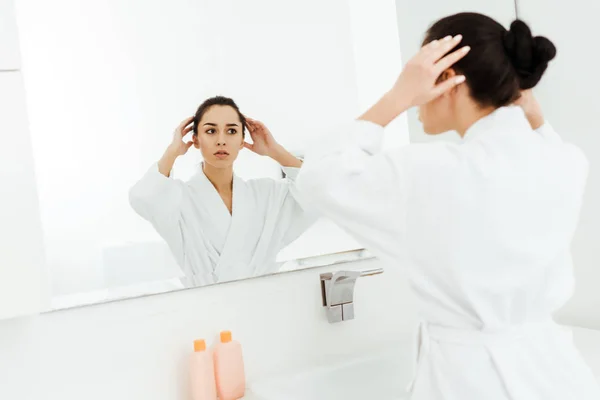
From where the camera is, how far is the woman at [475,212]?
98 cm

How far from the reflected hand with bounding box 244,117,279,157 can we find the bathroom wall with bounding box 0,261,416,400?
31 cm

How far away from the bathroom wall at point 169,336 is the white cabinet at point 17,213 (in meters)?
0.14

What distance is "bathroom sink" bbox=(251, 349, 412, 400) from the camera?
143cm

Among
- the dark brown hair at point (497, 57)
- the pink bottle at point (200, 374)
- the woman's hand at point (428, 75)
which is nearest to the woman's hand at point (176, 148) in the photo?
the pink bottle at point (200, 374)

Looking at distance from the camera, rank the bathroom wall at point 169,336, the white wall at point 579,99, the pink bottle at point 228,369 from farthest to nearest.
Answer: the white wall at point 579,99 < the pink bottle at point 228,369 < the bathroom wall at point 169,336

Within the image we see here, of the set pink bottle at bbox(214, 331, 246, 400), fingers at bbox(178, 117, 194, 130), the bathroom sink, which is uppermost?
fingers at bbox(178, 117, 194, 130)

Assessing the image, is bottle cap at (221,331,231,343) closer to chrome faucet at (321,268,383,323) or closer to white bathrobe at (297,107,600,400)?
chrome faucet at (321,268,383,323)

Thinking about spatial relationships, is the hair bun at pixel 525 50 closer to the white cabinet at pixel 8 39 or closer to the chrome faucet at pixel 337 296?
the chrome faucet at pixel 337 296

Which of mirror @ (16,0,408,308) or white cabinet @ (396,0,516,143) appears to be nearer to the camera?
mirror @ (16,0,408,308)

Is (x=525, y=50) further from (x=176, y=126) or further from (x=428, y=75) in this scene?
(x=176, y=126)

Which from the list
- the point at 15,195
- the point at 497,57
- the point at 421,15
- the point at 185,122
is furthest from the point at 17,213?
the point at 421,15

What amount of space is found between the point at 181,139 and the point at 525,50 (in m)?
0.74

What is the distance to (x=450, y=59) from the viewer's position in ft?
3.47

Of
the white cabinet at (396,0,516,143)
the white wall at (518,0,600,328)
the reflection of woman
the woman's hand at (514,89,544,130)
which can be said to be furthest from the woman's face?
the white wall at (518,0,600,328)
